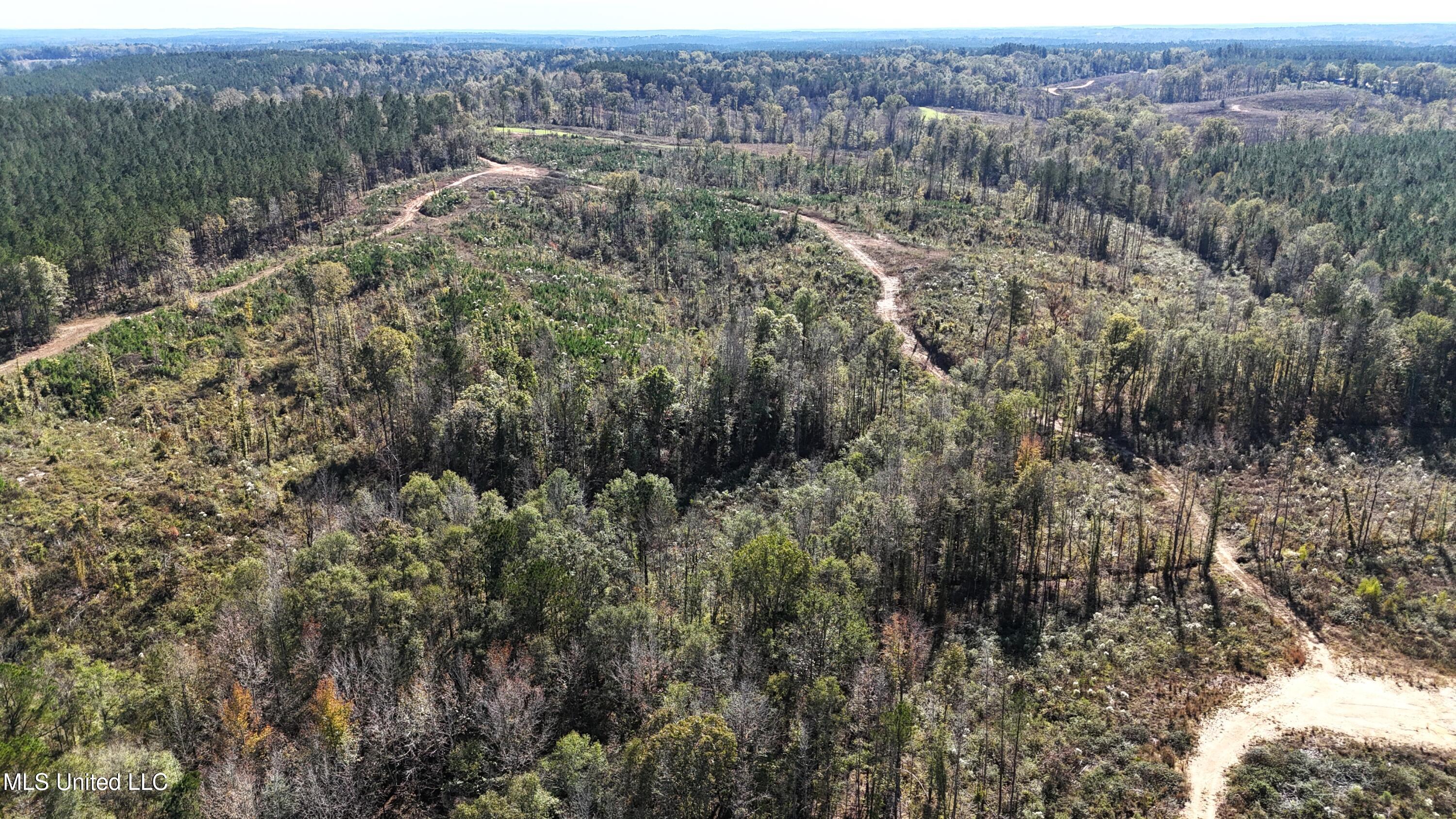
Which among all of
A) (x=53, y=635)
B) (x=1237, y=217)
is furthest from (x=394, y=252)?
(x=1237, y=217)

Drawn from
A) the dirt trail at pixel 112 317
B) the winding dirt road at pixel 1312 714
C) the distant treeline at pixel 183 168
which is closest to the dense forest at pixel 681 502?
the winding dirt road at pixel 1312 714

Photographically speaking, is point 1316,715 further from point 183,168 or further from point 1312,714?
point 183,168

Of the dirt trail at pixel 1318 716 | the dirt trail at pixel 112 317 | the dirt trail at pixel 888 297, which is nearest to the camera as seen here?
the dirt trail at pixel 1318 716

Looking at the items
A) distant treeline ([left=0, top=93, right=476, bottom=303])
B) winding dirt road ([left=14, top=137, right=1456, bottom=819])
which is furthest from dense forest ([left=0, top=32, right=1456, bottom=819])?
distant treeline ([left=0, top=93, right=476, bottom=303])

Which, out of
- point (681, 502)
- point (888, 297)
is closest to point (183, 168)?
point (681, 502)

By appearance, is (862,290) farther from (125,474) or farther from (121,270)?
(121,270)

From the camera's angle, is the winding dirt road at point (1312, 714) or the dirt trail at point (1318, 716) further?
the winding dirt road at point (1312, 714)

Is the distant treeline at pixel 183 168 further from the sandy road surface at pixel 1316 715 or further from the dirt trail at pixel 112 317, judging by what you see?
the sandy road surface at pixel 1316 715
